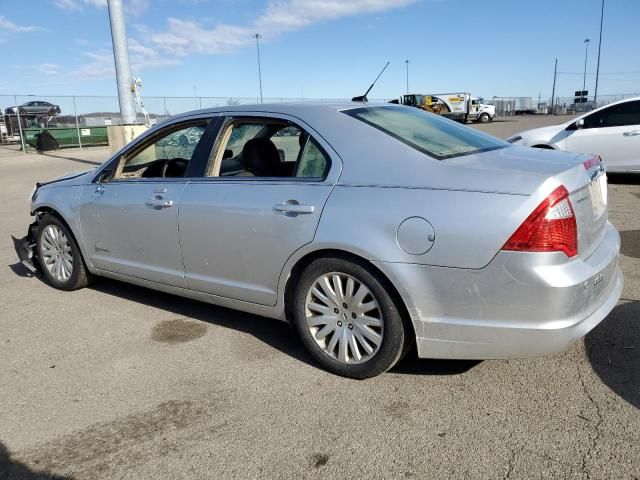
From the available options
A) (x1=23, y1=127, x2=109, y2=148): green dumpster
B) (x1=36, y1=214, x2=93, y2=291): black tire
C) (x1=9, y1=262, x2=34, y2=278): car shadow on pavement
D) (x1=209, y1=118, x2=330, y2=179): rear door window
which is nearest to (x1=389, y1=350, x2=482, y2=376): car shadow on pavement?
(x1=209, y1=118, x2=330, y2=179): rear door window

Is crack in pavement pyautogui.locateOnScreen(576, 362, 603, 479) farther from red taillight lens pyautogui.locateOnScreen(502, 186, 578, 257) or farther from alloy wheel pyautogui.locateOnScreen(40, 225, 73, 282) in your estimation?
alloy wheel pyautogui.locateOnScreen(40, 225, 73, 282)

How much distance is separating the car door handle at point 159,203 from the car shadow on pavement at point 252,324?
3.24 feet

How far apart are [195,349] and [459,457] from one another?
2024mm

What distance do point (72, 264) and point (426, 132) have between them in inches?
135

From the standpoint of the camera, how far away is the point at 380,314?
3068 mm

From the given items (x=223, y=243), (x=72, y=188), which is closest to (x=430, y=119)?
(x=223, y=243)

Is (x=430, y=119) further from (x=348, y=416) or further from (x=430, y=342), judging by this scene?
(x=348, y=416)

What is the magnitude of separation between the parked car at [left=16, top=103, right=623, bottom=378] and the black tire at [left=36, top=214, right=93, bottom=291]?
0.68 metres

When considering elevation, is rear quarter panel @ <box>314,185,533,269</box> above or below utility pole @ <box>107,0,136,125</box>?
below

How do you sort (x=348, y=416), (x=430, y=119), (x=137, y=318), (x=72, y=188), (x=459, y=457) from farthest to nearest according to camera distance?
1. (x=72, y=188)
2. (x=137, y=318)
3. (x=430, y=119)
4. (x=348, y=416)
5. (x=459, y=457)

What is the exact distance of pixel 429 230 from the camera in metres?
2.81

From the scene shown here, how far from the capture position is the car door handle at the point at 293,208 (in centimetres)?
323

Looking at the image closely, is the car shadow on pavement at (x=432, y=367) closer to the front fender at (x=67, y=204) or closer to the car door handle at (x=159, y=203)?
the car door handle at (x=159, y=203)

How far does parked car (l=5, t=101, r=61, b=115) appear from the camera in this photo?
26.3m
